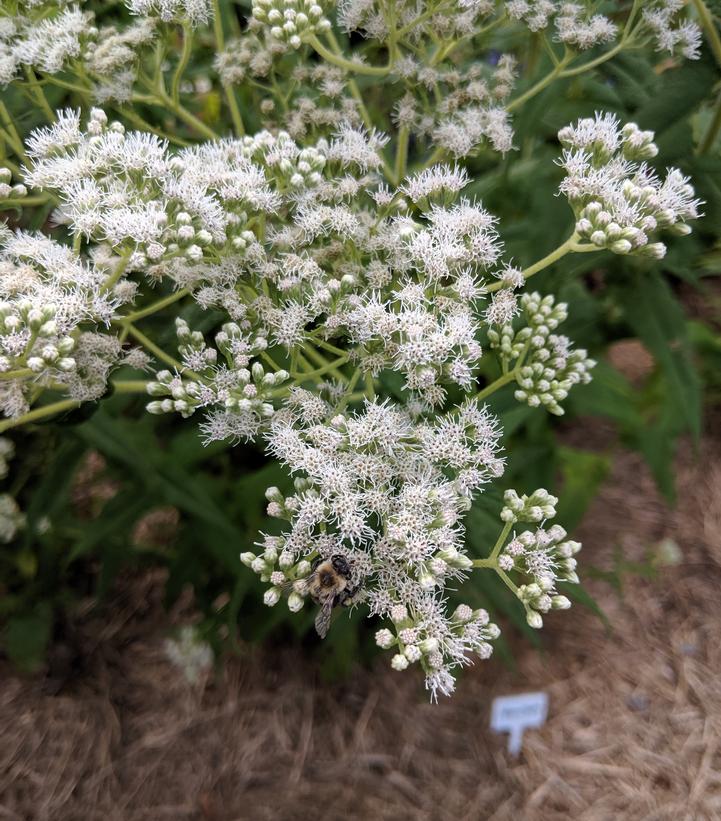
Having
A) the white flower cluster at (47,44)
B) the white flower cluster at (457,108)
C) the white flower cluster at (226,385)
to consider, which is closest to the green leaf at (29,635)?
the white flower cluster at (226,385)

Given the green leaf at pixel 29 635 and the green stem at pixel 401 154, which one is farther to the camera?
the green leaf at pixel 29 635

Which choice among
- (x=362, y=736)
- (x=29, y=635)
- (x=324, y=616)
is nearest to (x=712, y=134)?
(x=324, y=616)

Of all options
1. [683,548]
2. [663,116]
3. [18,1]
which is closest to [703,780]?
[683,548]

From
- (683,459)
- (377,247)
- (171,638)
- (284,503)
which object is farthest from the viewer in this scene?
(683,459)

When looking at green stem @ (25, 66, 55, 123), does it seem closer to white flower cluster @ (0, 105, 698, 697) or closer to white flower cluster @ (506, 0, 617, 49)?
white flower cluster @ (0, 105, 698, 697)

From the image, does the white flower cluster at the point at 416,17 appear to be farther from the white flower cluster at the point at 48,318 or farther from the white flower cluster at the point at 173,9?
the white flower cluster at the point at 48,318

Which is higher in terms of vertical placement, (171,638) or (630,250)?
(630,250)

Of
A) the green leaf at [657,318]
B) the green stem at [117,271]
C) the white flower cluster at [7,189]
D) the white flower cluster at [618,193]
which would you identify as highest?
the white flower cluster at [7,189]

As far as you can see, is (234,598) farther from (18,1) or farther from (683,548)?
(683,548)
